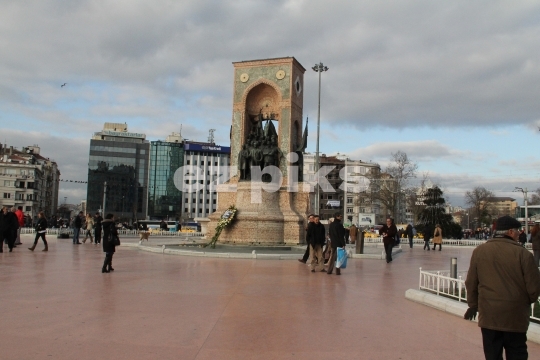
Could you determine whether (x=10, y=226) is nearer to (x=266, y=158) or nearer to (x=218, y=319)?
(x=266, y=158)

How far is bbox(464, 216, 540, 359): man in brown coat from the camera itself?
4156 mm

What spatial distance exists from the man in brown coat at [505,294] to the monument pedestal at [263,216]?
1710cm

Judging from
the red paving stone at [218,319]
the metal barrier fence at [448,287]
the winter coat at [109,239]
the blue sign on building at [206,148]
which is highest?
the blue sign on building at [206,148]

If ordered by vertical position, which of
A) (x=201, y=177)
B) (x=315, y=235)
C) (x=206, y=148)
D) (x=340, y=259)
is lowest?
(x=340, y=259)

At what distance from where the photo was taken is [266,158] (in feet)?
75.2

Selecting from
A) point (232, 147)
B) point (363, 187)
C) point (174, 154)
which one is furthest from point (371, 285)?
point (174, 154)

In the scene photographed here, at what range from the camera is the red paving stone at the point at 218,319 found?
537 cm

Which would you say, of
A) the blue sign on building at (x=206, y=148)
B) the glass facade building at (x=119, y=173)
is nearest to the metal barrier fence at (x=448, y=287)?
the glass facade building at (x=119, y=173)

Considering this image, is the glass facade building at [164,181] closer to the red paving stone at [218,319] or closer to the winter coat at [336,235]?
the winter coat at [336,235]

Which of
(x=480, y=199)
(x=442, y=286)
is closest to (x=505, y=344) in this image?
(x=442, y=286)

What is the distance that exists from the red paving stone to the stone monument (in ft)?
32.2

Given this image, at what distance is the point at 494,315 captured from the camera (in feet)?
13.8

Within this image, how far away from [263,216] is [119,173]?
87.6 m

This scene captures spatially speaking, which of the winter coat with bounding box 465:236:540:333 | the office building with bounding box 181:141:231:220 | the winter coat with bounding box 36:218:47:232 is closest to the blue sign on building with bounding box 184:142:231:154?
the office building with bounding box 181:141:231:220
